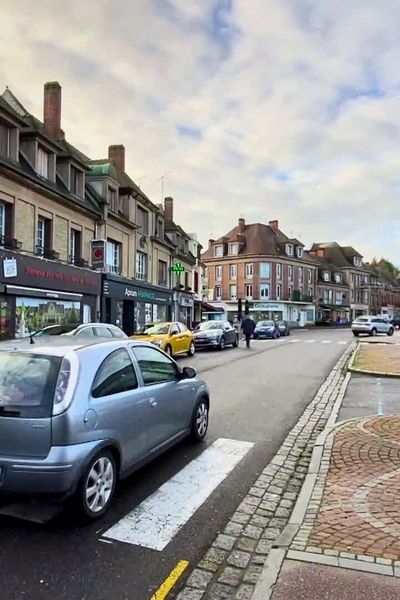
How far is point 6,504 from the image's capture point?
4195 millimetres

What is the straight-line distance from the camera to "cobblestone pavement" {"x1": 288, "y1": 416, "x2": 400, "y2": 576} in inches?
134

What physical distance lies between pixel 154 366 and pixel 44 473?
1.97 m

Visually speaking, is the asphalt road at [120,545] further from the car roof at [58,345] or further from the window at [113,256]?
the window at [113,256]

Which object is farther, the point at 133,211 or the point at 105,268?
the point at 133,211

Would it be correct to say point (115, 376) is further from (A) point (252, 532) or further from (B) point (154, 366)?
(A) point (252, 532)

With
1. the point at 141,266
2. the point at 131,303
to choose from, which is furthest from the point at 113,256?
the point at 141,266

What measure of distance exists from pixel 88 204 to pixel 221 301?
157ft

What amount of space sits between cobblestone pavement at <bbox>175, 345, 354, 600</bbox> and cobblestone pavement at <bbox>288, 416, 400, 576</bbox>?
275mm

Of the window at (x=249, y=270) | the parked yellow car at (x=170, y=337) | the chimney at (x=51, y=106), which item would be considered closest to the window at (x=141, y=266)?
the chimney at (x=51, y=106)

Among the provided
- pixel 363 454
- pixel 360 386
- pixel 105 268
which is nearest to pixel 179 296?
pixel 105 268

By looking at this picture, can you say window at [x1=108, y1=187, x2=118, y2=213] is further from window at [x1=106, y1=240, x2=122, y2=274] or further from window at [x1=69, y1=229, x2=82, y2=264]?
window at [x1=69, y1=229, x2=82, y2=264]

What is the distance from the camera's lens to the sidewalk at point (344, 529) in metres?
3.03

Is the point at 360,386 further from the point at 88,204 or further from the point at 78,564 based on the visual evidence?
the point at 88,204

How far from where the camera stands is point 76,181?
25.4 metres
